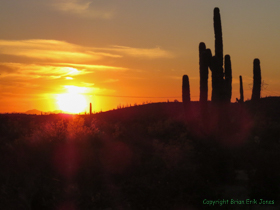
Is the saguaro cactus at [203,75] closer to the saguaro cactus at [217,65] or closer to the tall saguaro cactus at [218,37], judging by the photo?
the saguaro cactus at [217,65]

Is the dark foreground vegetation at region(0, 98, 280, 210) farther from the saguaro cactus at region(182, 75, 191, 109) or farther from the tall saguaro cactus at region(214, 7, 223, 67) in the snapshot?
the tall saguaro cactus at region(214, 7, 223, 67)

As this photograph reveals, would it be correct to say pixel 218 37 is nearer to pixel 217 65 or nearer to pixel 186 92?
pixel 217 65

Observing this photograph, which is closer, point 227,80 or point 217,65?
point 217,65

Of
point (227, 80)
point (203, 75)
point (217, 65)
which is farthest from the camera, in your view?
point (203, 75)

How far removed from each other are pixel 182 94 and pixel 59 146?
1314 centimetres

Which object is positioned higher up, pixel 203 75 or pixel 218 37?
pixel 218 37

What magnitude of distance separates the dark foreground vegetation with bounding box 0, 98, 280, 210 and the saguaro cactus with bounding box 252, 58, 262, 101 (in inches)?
190

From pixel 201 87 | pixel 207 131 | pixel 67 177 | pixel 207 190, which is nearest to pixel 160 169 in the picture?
pixel 207 190

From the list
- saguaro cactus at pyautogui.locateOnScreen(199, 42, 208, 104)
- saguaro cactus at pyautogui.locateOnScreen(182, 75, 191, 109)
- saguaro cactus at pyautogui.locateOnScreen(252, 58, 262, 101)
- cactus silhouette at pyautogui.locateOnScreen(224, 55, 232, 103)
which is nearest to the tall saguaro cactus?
saguaro cactus at pyautogui.locateOnScreen(199, 42, 208, 104)

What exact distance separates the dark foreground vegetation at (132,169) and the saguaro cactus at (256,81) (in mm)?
4830

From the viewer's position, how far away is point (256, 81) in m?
30.5

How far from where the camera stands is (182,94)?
99.5ft

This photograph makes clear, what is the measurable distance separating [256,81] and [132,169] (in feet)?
52.9

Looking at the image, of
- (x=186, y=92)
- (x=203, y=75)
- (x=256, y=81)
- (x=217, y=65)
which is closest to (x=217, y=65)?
(x=217, y=65)
